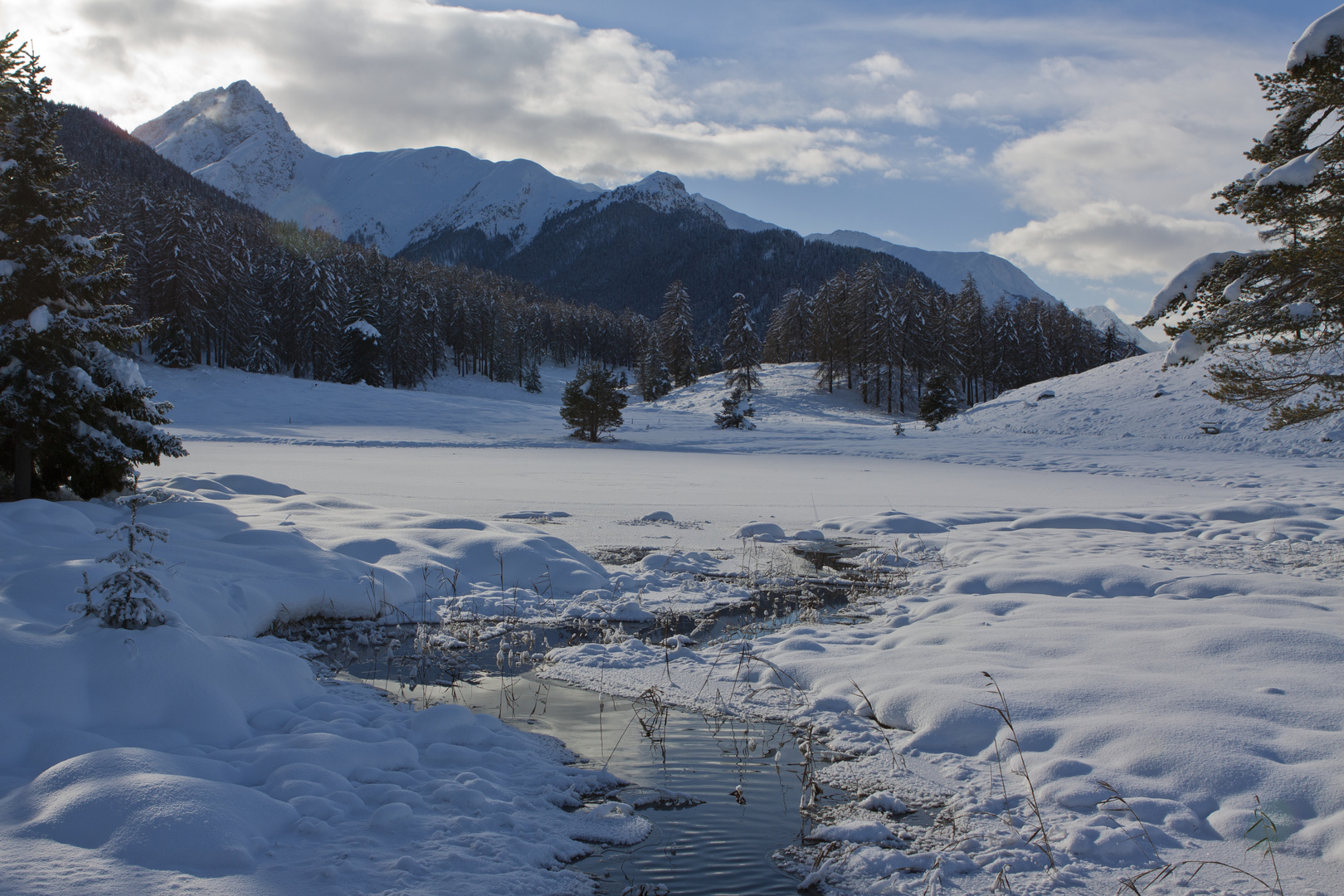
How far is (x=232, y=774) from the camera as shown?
382 cm

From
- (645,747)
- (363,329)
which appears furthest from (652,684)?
(363,329)

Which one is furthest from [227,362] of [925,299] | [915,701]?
[915,701]

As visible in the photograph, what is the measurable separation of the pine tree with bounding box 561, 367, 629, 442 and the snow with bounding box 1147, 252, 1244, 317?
27387 mm

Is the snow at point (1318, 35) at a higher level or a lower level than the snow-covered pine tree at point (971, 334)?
lower

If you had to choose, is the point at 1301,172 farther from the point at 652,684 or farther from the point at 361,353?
the point at 361,353

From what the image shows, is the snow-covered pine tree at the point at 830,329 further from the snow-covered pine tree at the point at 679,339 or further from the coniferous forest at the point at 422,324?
the snow-covered pine tree at the point at 679,339

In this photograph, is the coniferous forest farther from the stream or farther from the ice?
the stream

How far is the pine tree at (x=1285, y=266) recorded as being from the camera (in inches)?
346

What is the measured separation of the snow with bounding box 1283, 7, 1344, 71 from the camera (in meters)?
8.04

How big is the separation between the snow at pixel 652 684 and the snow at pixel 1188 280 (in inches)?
140

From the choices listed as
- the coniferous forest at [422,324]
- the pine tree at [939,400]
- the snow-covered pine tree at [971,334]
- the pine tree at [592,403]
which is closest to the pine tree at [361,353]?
the coniferous forest at [422,324]

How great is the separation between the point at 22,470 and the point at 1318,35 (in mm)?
16784

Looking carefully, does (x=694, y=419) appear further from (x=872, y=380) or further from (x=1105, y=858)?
(x=1105, y=858)

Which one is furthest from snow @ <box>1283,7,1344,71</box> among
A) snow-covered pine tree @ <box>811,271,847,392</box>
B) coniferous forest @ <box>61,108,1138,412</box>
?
snow-covered pine tree @ <box>811,271,847,392</box>
